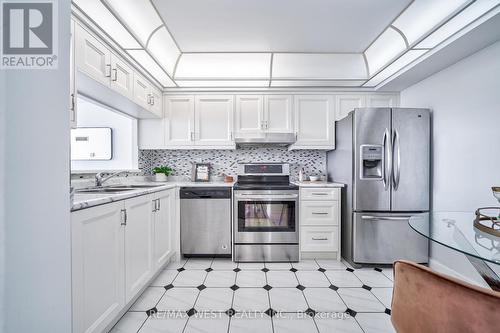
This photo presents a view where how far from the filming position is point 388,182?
2449 mm

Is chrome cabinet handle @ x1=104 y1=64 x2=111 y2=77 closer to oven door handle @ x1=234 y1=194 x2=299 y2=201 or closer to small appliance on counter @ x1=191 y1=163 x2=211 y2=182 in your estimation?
small appliance on counter @ x1=191 y1=163 x2=211 y2=182

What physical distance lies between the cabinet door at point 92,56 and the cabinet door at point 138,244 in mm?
1033

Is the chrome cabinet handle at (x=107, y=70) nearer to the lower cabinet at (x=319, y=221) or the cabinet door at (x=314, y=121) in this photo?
the cabinet door at (x=314, y=121)

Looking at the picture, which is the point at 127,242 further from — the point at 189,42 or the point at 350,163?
the point at 350,163

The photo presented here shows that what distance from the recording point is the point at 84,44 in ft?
5.29

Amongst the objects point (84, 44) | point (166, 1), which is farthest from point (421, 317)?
point (166, 1)

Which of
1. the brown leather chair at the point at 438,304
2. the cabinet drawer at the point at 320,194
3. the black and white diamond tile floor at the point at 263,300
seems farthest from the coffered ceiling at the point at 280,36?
the black and white diamond tile floor at the point at 263,300

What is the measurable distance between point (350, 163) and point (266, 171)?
1.14m

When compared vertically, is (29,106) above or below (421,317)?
above

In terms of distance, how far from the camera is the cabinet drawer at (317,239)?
271 centimetres

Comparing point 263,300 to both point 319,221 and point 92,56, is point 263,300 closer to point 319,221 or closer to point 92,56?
point 319,221

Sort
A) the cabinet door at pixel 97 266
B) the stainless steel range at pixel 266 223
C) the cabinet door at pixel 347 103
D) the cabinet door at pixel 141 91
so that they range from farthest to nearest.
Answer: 1. the cabinet door at pixel 347 103
2. the stainless steel range at pixel 266 223
3. the cabinet door at pixel 141 91
4. the cabinet door at pixel 97 266

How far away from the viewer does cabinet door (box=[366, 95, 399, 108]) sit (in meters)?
3.09

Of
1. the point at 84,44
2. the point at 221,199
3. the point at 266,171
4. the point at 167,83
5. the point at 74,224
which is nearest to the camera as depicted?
the point at 74,224
